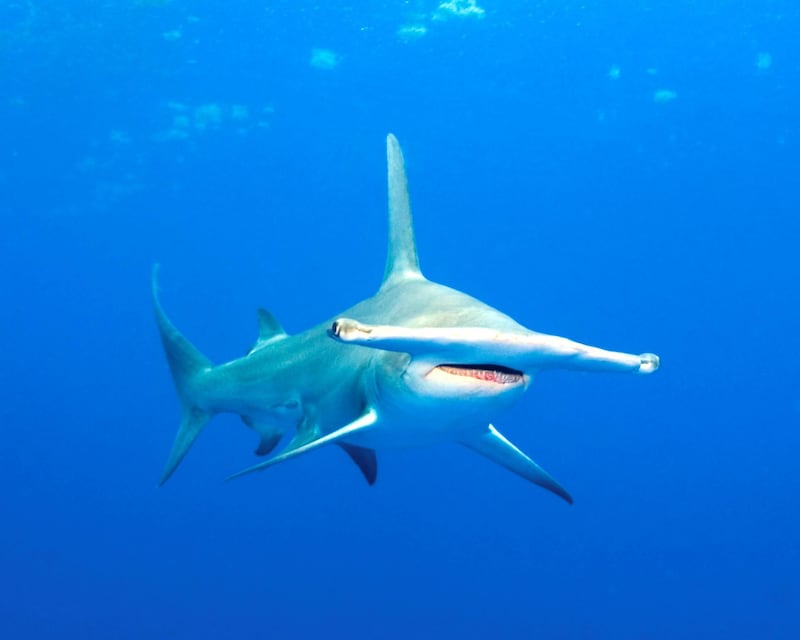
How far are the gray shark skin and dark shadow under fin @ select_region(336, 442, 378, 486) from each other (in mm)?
11

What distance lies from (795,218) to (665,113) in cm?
732

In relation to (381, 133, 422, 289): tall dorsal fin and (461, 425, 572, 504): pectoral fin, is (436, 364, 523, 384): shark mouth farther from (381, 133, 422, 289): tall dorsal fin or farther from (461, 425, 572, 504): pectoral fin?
(381, 133, 422, 289): tall dorsal fin

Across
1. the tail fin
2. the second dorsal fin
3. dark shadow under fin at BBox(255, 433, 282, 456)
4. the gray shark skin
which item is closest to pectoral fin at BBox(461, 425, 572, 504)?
the gray shark skin

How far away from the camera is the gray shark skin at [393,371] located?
320cm

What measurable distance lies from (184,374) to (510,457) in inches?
118

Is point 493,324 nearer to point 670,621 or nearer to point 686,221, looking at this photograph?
point 670,621

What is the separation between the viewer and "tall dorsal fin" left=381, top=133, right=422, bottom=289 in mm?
5691

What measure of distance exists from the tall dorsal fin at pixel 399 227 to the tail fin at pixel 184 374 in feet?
6.35

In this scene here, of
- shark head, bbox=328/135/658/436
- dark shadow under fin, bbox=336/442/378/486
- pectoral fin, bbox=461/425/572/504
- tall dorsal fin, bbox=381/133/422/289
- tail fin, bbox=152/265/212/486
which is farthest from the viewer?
tail fin, bbox=152/265/212/486

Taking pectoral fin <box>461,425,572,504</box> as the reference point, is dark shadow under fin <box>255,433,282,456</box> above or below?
above

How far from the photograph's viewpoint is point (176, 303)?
1815 inches

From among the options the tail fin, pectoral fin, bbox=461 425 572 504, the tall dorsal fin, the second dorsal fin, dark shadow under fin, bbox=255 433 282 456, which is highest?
the tall dorsal fin

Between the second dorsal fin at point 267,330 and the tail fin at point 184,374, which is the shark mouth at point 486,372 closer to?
the second dorsal fin at point 267,330

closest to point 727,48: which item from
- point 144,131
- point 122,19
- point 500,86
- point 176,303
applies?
point 500,86
